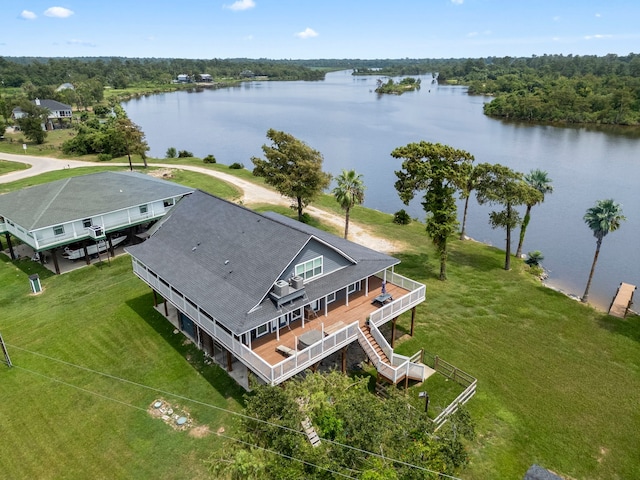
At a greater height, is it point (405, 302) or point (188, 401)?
point (405, 302)

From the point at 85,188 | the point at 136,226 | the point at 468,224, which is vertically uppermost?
the point at 85,188

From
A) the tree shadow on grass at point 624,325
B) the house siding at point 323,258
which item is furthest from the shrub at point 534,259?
the house siding at point 323,258

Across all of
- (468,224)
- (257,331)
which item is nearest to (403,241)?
(468,224)

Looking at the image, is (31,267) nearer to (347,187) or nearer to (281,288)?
(281,288)

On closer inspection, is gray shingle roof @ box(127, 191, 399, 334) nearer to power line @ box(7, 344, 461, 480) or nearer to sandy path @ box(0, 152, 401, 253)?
power line @ box(7, 344, 461, 480)

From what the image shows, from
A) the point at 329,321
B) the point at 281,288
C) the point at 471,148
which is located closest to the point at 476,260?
the point at 329,321

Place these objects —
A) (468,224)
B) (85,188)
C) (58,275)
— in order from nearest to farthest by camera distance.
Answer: (58,275) → (85,188) → (468,224)

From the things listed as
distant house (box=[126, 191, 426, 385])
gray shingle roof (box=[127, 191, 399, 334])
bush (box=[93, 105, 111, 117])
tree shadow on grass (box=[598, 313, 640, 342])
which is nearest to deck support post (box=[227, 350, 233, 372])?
distant house (box=[126, 191, 426, 385])

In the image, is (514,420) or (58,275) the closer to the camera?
(514,420)

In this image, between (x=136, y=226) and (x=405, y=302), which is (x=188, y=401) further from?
(x=136, y=226)
